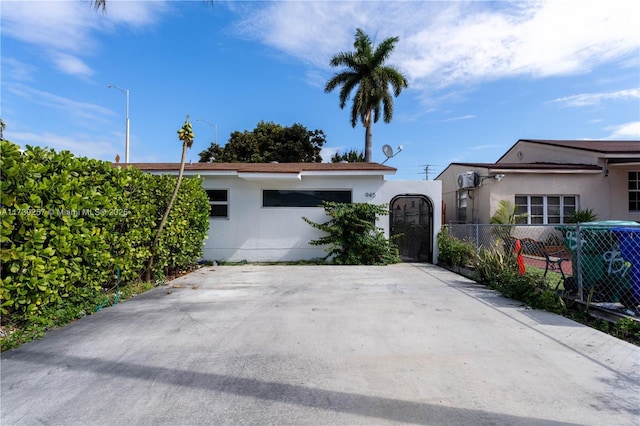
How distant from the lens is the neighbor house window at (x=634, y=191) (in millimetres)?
14805

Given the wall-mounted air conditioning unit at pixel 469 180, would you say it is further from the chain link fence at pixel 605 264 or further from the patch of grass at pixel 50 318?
the patch of grass at pixel 50 318

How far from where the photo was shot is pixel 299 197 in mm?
12445

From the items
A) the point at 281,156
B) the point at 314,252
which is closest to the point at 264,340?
the point at 314,252

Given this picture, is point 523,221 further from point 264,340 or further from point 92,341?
point 92,341

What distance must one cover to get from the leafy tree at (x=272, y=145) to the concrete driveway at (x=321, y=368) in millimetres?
26450

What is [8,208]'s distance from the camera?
158 inches

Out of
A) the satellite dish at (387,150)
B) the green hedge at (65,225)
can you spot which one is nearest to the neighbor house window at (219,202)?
the green hedge at (65,225)

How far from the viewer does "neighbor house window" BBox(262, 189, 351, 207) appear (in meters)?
12.4

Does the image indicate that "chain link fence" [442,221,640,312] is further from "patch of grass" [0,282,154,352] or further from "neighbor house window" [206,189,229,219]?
"neighbor house window" [206,189,229,219]

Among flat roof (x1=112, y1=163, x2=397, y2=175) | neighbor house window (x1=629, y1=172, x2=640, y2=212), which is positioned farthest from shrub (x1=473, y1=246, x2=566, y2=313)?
neighbor house window (x1=629, y1=172, x2=640, y2=212)

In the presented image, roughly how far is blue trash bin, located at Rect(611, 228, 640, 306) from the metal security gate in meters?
7.20

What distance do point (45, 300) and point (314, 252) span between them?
8523 millimetres

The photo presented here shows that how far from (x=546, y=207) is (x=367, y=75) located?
583 inches

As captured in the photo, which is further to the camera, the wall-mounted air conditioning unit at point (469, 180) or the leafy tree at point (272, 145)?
the leafy tree at point (272, 145)
